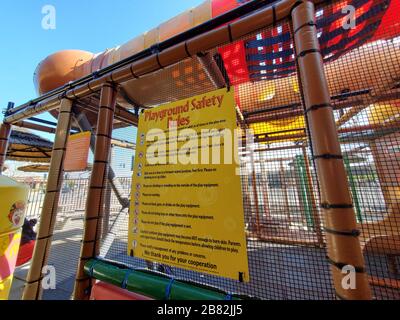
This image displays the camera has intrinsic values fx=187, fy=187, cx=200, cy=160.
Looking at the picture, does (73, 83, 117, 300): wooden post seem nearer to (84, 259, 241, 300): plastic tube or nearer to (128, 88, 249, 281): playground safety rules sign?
(84, 259, 241, 300): plastic tube

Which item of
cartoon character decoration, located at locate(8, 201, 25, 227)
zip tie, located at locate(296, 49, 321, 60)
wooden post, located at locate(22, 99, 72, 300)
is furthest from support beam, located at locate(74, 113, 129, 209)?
zip tie, located at locate(296, 49, 321, 60)

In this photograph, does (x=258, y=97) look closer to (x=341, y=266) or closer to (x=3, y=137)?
(x=341, y=266)

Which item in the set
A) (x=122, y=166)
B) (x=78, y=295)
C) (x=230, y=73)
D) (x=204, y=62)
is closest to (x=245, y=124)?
(x=230, y=73)

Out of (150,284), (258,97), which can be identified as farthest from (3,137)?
(258,97)

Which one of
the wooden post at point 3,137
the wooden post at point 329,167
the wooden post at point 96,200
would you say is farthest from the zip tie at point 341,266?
the wooden post at point 3,137

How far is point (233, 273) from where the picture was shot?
3.07 ft

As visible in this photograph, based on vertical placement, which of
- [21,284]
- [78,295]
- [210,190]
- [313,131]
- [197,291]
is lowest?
[21,284]

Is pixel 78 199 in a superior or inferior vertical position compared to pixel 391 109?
inferior

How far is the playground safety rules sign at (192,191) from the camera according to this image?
99 cm

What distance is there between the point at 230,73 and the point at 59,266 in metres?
3.71

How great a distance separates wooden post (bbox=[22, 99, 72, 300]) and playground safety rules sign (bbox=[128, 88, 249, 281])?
0.89m

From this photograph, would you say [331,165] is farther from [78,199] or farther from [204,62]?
[78,199]

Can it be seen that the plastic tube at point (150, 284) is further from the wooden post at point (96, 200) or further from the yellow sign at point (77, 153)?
the yellow sign at point (77, 153)

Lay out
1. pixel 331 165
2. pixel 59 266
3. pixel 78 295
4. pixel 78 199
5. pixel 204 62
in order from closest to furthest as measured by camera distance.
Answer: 1. pixel 331 165
2. pixel 78 295
3. pixel 204 62
4. pixel 59 266
5. pixel 78 199
